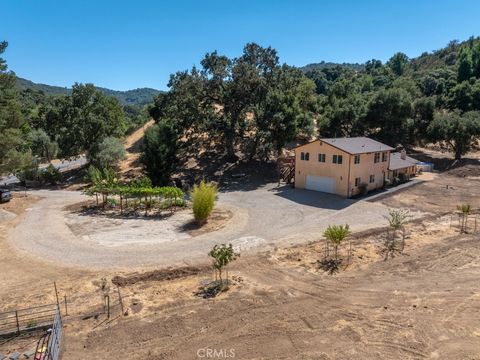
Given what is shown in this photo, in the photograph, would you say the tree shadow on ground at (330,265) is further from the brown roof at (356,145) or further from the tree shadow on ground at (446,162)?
the tree shadow on ground at (446,162)

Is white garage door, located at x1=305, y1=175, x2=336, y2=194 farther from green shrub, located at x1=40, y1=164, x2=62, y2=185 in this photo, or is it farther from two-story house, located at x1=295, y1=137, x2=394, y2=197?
green shrub, located at x1=40, y1=164, x2=62, y2=185

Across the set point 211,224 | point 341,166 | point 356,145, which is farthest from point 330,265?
point 356,145

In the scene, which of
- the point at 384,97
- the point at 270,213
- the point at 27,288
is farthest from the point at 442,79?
the point at 27,288

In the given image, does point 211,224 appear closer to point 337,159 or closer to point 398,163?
point 337,159

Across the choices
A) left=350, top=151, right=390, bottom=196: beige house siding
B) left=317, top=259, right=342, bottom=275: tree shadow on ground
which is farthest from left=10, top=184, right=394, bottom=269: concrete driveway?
left=317, top=259, right=342, bottom=275: tree shadow on ground

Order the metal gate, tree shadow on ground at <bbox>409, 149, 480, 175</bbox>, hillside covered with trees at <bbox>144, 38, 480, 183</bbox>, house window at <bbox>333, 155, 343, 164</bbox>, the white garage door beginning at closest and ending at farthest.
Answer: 1. the metal gate
2. house window at <bbox>333, 155, 343, 164</bbox>
3. the white garage door
4. hillside covered with trees at <bbox>144, 38, 480, 183</bbox>
5. tree shadow on ground at <bbox>409, 149, 480, 175</bbox>
